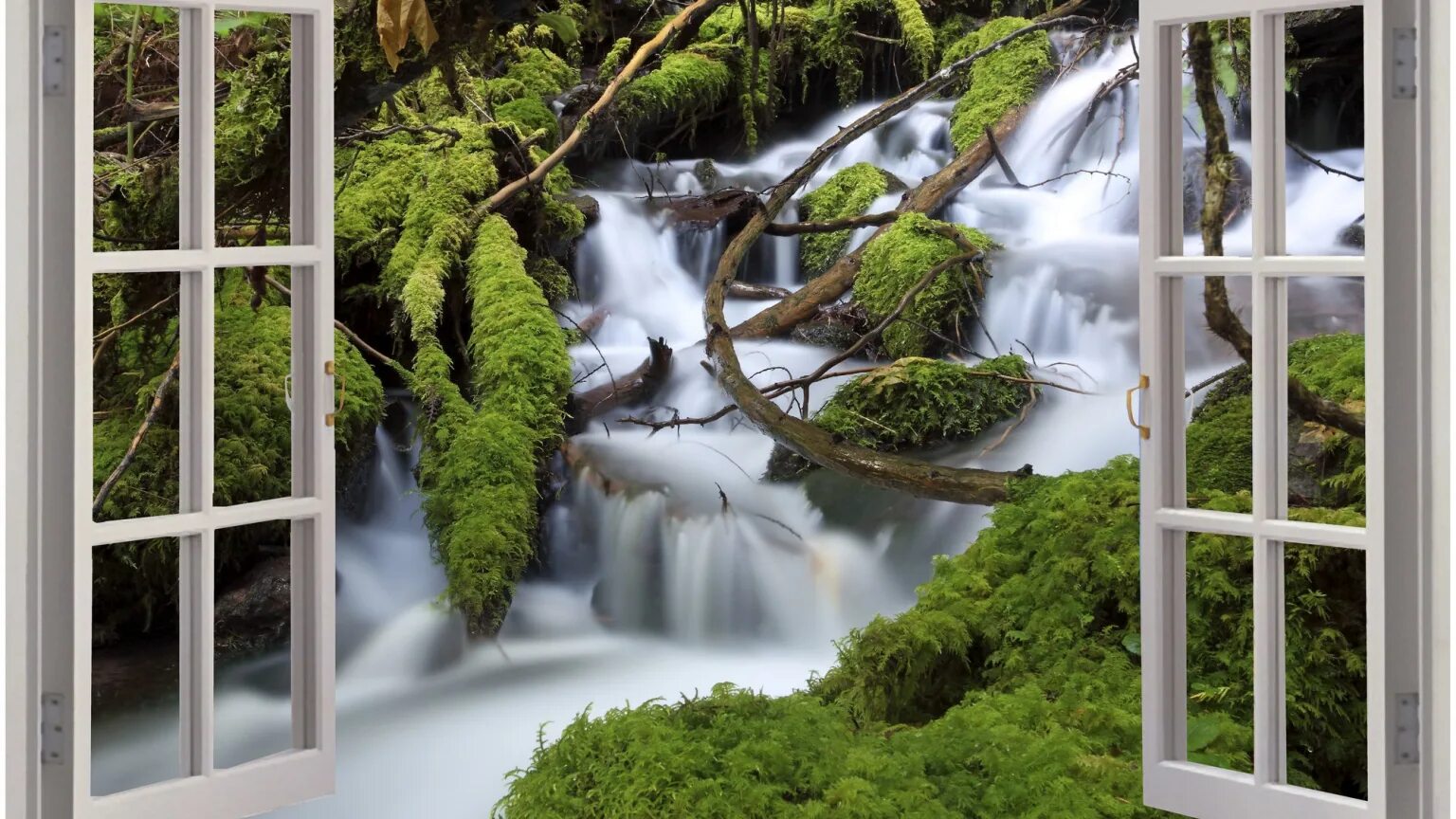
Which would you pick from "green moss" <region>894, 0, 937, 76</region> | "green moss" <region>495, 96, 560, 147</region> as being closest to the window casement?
"green moss" <region>495, 96, 560, 147</region>

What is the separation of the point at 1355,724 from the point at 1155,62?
1559 mm

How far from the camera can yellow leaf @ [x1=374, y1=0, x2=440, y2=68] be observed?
3.34 metres

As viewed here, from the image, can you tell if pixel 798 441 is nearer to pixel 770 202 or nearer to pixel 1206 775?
pixel 770 202

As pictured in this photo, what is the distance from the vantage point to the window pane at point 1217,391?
3561mm

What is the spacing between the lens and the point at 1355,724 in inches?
126

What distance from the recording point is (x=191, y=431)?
8.07 feet

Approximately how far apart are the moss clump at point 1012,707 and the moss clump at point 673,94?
1.49 metres

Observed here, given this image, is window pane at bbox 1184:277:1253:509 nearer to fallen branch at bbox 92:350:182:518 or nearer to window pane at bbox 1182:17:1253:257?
window pane at bbox 1182:17:1253:257

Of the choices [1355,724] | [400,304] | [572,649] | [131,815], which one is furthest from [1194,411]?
[131,815]

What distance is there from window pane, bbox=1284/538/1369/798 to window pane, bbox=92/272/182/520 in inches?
102

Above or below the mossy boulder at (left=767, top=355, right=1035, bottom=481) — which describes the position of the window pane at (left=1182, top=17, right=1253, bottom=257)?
above

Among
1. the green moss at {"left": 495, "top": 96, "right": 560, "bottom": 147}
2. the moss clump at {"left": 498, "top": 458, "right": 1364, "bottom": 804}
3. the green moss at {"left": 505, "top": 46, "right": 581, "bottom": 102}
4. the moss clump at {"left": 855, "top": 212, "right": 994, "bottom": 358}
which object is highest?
the green moss at {"left": 505, "top": 46, "right": 581, "bottom": 102}

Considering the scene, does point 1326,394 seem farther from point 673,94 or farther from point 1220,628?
point 673,94
